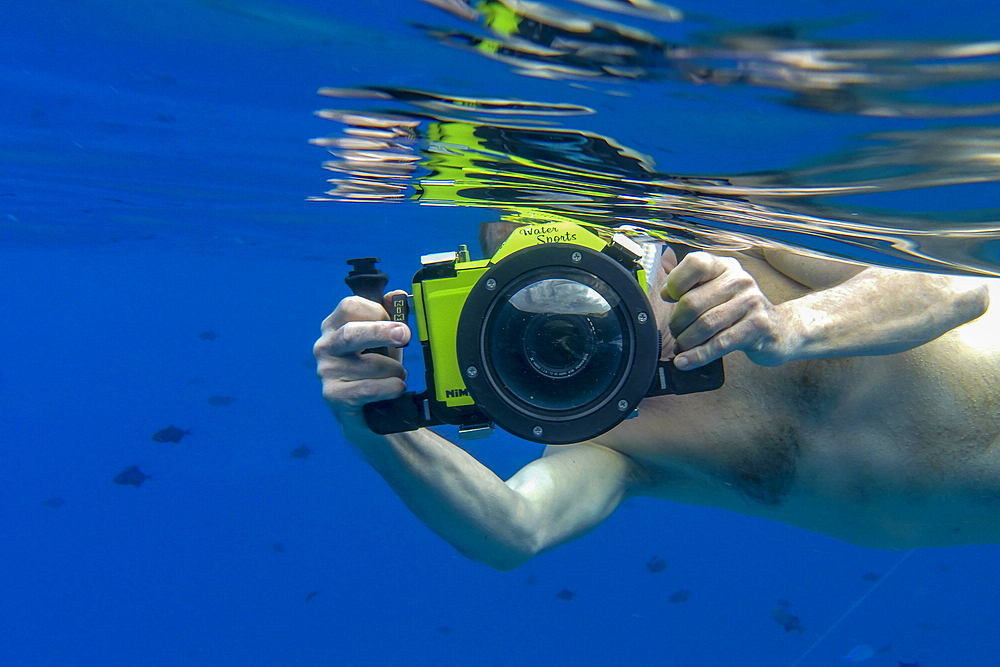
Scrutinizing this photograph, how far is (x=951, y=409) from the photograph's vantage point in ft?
8.91

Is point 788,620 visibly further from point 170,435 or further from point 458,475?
point 170,435

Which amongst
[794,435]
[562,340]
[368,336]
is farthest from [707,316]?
[794,435]

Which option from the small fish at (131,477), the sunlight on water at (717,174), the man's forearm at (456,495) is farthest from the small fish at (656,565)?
the small fish at (131,477)

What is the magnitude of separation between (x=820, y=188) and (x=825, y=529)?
163cm

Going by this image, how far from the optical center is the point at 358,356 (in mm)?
2223

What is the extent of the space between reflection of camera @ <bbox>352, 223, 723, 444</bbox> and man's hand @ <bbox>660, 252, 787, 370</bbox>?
0.30ft

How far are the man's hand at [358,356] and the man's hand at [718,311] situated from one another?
Result: 0.87 meters

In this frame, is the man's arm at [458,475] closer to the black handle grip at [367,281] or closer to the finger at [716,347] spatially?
the black handle grip at [367,281]

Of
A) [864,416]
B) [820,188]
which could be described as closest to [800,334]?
[864,416]

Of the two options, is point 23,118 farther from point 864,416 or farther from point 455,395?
point 864,416

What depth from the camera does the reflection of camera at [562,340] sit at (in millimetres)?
1921

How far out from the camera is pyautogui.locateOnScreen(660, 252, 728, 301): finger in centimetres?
190

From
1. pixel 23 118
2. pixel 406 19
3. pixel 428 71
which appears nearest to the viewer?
pixel 406 19

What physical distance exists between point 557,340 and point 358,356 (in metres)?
0.68
